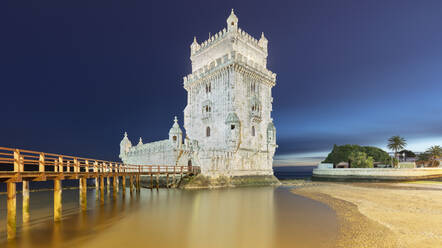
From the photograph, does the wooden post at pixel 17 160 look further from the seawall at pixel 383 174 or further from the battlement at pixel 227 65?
the seawall at pixel 383 174

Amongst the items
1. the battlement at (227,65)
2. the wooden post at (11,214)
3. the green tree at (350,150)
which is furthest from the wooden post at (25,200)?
the green tree at (350,150)

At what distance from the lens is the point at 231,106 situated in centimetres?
3173

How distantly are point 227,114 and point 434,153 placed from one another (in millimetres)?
65053

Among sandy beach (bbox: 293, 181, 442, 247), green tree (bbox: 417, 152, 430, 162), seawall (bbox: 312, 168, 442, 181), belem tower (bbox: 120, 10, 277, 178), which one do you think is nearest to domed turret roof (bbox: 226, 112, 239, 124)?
belem tower (bbox: 120, 10, 277, 178)

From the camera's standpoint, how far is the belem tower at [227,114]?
1218 inches

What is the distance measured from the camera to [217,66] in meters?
33.5

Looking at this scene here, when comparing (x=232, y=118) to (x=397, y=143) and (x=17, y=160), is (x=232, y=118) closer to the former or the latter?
(x=17, y=160)

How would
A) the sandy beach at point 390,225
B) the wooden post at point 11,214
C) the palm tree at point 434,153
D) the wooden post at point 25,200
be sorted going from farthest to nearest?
the palm tree at point 434,153, the wooden post at point 25,200, the wooden post at point 11,214, the sandy beach at point 390,225

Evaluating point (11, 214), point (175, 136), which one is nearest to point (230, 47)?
point (175, 136)

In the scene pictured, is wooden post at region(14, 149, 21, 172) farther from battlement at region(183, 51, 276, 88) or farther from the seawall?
the seawall

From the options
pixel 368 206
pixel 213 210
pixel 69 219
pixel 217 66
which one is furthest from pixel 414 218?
pixel 217 66

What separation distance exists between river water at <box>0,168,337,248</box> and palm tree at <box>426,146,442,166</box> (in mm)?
67115

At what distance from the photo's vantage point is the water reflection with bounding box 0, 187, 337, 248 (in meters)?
10.3

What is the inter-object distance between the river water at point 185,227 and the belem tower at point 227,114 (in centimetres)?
1318
